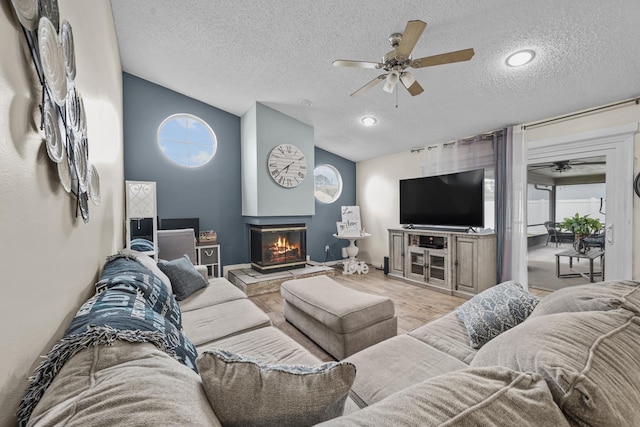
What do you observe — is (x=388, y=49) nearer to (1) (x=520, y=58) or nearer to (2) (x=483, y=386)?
(1) (x=520, y=58)

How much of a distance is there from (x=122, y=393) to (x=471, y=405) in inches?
25.8

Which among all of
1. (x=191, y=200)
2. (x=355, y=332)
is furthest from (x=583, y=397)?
(x=191, y=200)

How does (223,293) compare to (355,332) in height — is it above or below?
above

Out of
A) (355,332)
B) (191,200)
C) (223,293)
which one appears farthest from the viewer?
(191,200)

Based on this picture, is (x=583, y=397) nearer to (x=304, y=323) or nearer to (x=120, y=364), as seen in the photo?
(x=120, y=364)

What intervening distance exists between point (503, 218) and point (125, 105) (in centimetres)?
544

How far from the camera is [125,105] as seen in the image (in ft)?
11.7

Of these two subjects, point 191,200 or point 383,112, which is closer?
point 383,112

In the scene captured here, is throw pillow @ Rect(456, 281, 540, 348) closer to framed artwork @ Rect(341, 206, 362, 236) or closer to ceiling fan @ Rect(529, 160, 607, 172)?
ceiling fan @ Rect(529, 160, 607, 172)

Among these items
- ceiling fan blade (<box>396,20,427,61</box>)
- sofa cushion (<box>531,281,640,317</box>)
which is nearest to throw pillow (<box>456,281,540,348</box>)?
sofa cushion (<box>531,281,640,317</box>)

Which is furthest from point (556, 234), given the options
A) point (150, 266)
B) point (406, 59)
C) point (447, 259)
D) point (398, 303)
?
point (150, 266)

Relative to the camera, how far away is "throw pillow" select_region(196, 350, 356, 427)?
0.59 m

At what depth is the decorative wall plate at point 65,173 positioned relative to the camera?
947mm

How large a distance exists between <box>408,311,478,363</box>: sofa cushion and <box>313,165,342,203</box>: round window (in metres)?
4.02
